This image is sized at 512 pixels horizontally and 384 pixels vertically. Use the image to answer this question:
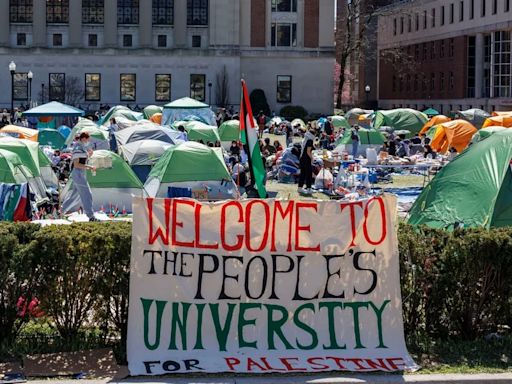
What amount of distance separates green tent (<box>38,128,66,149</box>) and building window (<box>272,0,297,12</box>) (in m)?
41.5

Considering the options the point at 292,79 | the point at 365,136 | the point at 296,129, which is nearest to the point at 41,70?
the point at 292,79

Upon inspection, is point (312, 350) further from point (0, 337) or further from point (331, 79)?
point (331, 79)

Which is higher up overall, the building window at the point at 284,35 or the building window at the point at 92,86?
the building window at the point at 284,35

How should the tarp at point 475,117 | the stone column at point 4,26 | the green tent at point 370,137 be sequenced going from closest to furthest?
the green tent at point 370,137 → the tarp at point 475,117 → the stone column at point 4,26

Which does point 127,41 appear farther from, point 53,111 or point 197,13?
point 53,111

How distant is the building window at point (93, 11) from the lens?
7525cm

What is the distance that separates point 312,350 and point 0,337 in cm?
268

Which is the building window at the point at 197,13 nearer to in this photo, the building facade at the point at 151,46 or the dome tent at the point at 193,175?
the building facade at the point at 151,46

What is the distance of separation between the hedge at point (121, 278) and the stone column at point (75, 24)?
68.0 metres

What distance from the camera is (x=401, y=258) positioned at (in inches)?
338

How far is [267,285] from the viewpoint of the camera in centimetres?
829

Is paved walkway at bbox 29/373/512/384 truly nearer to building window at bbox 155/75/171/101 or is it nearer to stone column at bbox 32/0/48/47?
building window at bbox 155/75/171/101

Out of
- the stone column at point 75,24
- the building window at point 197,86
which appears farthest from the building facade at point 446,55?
the stone column at point 75,24

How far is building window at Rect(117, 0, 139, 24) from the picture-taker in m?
75.6
